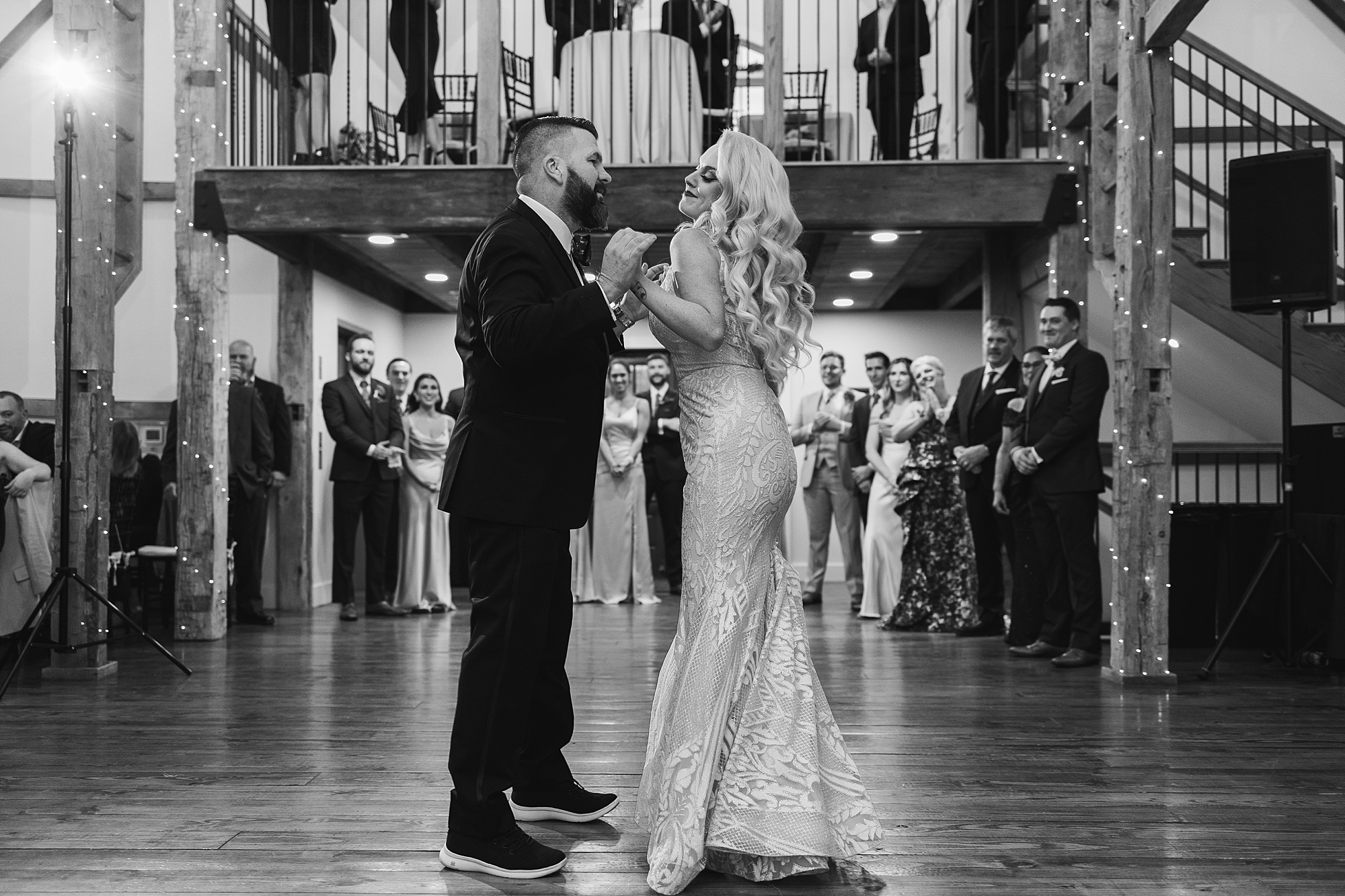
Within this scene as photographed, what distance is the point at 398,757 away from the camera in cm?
351

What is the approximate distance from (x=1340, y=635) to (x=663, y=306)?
384cm

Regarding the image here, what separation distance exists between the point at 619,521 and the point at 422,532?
140 cm

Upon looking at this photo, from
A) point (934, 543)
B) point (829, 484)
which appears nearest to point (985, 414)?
point (934, 543)

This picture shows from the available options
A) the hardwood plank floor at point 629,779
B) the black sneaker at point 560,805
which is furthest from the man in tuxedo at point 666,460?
the black sneaker at point 560,805

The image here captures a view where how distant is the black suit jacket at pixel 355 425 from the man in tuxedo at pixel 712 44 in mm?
2661

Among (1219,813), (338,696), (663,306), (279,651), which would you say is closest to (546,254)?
(663,306)

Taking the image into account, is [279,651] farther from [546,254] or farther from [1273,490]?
[1273,490]

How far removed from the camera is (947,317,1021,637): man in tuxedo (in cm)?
626

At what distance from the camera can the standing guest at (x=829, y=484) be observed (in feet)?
27.2

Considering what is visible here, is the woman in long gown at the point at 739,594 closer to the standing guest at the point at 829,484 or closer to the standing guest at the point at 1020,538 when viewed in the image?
the standing guest at the point at 1020,538

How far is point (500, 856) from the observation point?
2.44m

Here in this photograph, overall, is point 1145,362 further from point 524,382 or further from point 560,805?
point 524,382

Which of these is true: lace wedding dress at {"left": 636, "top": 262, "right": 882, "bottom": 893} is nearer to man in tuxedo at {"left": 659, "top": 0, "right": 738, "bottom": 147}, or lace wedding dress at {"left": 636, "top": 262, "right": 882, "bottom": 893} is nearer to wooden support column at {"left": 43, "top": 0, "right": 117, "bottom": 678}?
wooden support column at {"left": 43, "top": 0, "right": 117, "bottom": 678}

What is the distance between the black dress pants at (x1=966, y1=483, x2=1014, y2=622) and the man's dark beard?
163 inches
